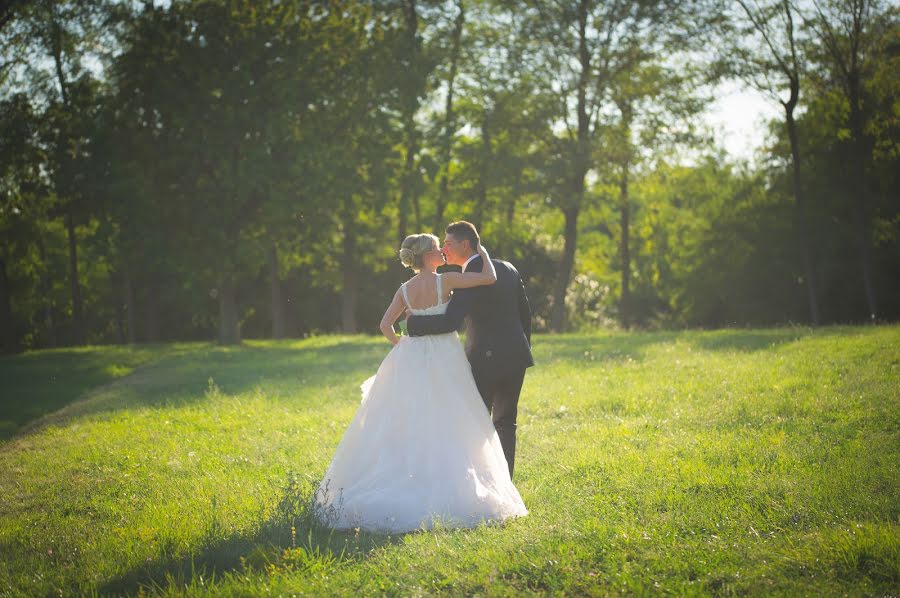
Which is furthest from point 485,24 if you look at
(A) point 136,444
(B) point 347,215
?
(A) point 136,444

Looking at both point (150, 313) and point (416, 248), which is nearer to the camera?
point (416, 248)

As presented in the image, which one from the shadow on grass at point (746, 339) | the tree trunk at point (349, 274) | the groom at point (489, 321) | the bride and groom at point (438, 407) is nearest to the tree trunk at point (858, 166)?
the shadow on grass at point (746, 339)

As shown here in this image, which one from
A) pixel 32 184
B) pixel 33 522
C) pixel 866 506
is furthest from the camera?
pixel 32 184

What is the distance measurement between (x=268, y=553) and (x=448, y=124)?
3040cm

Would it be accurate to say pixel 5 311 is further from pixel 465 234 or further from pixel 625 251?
pixel 465 234

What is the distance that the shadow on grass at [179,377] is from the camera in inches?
663

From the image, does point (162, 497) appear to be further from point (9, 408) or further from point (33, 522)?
point (9, 408)

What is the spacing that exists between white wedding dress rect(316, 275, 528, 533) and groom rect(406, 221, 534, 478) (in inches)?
9.8

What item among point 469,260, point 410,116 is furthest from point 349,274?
point 469,260

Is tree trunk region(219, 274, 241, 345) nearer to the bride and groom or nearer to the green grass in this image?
the green grass

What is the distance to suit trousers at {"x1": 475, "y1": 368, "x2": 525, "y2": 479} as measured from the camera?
8.30m

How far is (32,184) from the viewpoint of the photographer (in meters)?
33.8

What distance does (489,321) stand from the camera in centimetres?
829

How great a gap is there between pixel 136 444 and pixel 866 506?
31.0 feet
